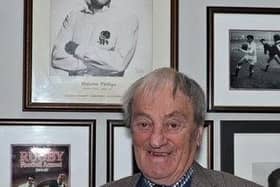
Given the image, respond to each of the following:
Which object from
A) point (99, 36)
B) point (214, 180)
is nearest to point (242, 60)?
point (99, 36)

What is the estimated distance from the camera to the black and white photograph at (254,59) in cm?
Answer: 210

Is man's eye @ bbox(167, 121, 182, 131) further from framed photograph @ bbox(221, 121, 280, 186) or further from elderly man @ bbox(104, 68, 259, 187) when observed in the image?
framed photograph @ bbox(221, 121, 280, 186)

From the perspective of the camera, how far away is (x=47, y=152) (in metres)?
2.02

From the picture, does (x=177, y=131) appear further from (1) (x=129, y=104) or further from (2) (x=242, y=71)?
(2) (x=242, y=71)

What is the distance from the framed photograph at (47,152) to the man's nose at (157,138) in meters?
0.57

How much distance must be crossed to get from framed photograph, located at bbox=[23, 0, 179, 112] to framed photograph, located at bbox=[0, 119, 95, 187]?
0.06m

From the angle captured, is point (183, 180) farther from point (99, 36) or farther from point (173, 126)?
point (99, 36)

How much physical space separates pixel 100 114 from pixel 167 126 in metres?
0.58

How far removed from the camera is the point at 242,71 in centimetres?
211

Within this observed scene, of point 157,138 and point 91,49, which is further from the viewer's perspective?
point 91,49

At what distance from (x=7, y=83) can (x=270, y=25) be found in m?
0.93

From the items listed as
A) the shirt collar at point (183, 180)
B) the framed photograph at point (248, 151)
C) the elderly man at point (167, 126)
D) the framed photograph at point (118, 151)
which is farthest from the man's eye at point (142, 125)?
the framed photograph at point (248, 151)

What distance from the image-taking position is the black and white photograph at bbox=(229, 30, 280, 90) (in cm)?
210

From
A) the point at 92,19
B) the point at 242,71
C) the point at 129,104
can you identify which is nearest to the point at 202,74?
the point at 242,71
